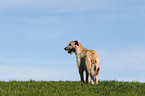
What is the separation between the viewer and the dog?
1449 cm

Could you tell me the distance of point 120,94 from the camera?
12.9m

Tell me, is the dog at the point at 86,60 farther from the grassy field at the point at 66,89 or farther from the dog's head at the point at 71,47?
the grassy field at the point at 66,89

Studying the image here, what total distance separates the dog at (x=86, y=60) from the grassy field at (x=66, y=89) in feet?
2.23

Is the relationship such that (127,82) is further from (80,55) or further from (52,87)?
(52,87)

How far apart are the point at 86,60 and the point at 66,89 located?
2225 millimetres

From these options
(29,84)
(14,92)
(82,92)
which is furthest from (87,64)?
(14,92)

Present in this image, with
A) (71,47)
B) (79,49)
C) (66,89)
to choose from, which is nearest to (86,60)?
(79,49)

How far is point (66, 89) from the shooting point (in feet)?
43.8

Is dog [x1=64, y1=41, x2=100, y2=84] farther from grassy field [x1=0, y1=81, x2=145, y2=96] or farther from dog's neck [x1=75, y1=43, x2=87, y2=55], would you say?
grassy field [x1=0, y1=81, x2=145, y2=96]

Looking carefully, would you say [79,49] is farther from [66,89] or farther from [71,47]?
[66,89]

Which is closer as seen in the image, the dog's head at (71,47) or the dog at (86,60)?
the dog at (86,60)

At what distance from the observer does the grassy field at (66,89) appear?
1222cm

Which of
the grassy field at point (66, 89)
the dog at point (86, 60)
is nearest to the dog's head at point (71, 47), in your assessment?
the dog at point (86, 60)

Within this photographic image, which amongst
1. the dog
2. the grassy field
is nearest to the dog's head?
the dog
